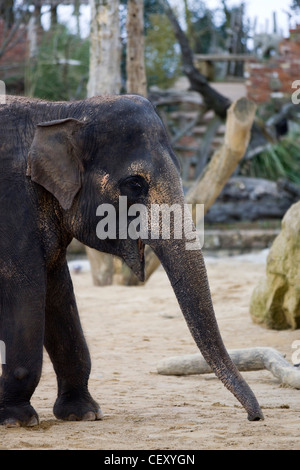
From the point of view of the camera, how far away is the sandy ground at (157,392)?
12.6 ft

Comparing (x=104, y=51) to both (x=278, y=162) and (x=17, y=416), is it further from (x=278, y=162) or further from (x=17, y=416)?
(x=17, y=416)

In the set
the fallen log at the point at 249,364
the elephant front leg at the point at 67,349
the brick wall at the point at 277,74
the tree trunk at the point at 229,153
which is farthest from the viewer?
the brick wall at the point at 277,74

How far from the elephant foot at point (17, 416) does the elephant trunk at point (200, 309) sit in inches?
37.9

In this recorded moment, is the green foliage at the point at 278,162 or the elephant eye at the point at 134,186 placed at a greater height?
the elephant eye at the point at 134,186

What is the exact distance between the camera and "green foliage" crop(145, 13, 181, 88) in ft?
72.8

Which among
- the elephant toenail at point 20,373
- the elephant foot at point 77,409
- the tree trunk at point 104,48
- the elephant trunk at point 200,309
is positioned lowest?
the elephant foot at point 77,409

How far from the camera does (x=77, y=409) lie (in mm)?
4582

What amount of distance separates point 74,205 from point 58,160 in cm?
25

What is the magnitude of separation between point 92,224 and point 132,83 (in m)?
6.93

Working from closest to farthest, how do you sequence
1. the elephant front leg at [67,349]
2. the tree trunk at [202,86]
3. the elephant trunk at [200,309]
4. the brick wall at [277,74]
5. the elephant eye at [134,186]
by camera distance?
the elephant trunk at [200,309]
the elephant eye at [134,186]
the elephant front leg at [67,349]
the tree trunk at [202,86]
the brick wall at [277,74]

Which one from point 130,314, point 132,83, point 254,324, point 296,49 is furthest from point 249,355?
point 296,49

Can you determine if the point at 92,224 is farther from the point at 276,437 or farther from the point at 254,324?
the point at 254,324

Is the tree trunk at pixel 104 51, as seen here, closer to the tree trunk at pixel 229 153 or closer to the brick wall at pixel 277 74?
the tree trunk at pixel 229 153

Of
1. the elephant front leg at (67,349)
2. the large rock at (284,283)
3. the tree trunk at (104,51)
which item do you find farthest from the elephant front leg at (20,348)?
the tree trunk at (104,51)
